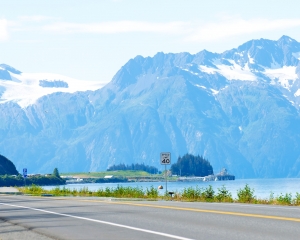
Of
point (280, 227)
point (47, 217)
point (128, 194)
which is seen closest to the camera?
point (280, 227)

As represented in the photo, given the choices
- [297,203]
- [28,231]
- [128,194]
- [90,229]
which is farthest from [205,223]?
[128,194]

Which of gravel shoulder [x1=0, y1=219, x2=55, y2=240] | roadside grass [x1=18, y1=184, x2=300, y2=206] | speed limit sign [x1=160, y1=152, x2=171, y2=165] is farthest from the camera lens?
speed limit sign [x1=160, y1=152, x2=171, y2=165]

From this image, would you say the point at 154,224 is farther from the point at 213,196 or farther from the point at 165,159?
the point at 165,159

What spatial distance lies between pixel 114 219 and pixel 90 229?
370 cm

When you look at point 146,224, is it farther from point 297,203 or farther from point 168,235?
point 297,203

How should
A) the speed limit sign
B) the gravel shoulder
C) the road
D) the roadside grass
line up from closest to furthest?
the road, the gravel shoulder, the roadside grass, the speed limit sign

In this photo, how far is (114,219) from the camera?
27.6m

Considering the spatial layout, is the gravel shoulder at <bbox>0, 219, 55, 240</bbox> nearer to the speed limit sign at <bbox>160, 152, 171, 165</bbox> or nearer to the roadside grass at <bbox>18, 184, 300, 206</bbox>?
the roadside grass at <bbox>18, 184, 300, 206</bbox>

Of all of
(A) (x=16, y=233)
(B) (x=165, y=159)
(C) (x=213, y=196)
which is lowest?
(A) (x=16, y=233)

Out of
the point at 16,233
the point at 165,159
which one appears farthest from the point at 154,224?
the point at 165,159

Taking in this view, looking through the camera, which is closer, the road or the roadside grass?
the road

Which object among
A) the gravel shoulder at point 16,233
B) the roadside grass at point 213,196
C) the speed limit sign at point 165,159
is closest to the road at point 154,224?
the gravel shoulder at point 16,233

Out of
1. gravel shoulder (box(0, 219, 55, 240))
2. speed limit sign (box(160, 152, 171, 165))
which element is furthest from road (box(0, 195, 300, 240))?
speed limit sign (box(160, 152, 171, 165))

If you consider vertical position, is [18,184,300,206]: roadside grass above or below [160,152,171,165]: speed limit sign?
below
